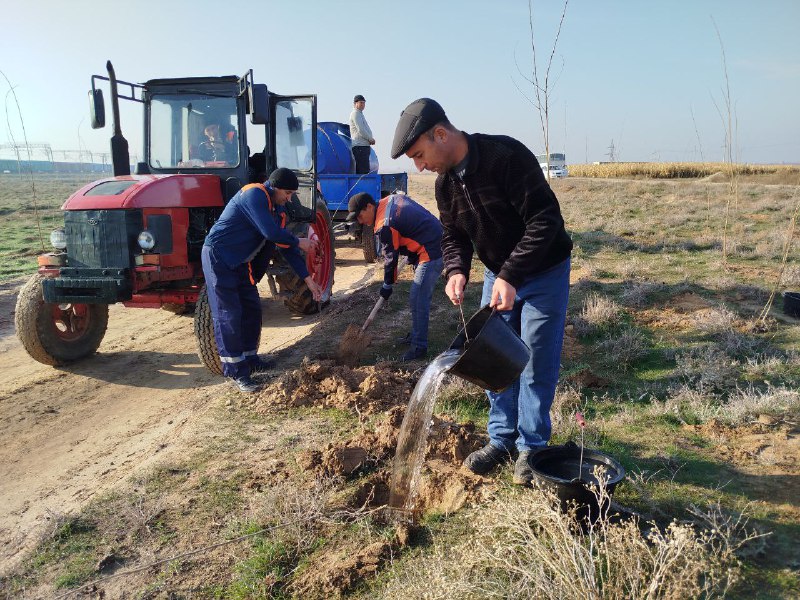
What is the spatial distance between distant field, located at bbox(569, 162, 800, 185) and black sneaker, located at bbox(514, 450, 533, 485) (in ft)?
104

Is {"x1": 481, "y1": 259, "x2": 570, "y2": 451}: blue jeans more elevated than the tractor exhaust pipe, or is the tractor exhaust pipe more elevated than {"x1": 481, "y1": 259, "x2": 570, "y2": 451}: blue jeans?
the tractor exhaust pipe

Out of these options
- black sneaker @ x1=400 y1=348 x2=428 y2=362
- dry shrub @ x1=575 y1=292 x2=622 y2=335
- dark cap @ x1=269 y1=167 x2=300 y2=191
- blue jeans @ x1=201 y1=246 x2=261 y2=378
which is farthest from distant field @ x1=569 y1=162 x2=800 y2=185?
blue jeans @ x1=201 y1=246 x2=261 y2=378

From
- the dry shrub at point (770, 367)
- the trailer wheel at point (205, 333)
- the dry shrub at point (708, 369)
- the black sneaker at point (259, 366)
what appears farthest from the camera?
the black sneaker at point (259, 366)

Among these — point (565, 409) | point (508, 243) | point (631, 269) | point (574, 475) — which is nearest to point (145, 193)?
point (508, 243)

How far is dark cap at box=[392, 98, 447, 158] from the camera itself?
2828 mm

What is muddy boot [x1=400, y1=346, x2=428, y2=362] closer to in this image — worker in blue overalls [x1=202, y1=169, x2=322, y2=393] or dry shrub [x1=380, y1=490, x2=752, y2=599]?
worker in blue overalls [x1=202, y1=169, x2=322, y2=393]

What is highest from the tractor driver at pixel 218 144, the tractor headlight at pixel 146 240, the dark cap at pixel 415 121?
the tractor driver at pixel 218 144

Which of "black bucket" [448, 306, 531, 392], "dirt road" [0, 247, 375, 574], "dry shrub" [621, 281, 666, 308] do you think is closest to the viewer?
"black bucket" [448, 306, 531, 392]

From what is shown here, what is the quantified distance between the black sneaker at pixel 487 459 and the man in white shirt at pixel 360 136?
975 centimetres

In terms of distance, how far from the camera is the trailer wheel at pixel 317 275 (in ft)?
24.4

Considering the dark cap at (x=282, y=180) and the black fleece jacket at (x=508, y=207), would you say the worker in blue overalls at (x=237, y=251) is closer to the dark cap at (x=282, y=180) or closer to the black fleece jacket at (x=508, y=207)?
the dark cap at (x=282, y=180)

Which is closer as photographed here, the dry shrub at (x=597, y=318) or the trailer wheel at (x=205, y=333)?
the trailer wheel at (x=205, y=333)

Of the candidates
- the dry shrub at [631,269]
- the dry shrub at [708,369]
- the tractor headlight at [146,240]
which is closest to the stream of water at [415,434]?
the dry shrub at [708,369]

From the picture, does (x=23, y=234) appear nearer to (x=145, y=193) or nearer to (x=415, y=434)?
(x=145, y=193)
